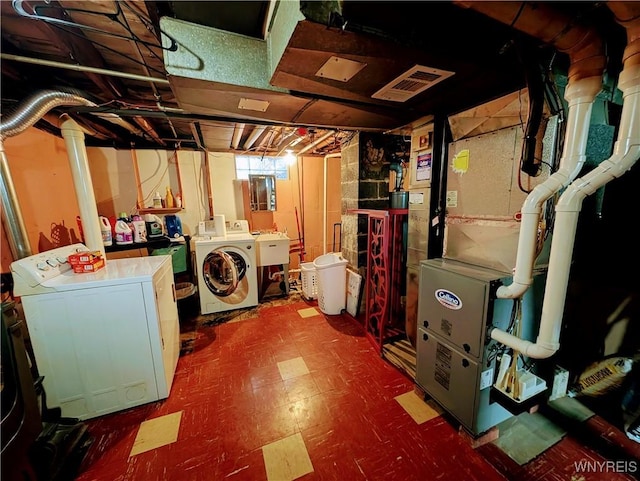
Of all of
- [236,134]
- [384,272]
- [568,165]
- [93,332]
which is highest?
[236,134]

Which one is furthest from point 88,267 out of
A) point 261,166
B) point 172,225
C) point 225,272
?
point 261,166

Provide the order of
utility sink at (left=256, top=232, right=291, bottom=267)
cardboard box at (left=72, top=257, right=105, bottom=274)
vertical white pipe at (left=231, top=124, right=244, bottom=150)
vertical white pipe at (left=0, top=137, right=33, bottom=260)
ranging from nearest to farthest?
vertical white pipe at (left=0, top=137, right=33, bottom=260), cardboard box at (left=72, top=257, right=105, bottom=274), vertical white pipe at (left=231, top=124, right=244, bottom=150), utility sink at (left=256, top=232, right=291, bottom=267)

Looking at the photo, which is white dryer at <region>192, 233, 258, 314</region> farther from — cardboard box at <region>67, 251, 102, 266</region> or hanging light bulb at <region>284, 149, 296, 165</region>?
hanging light bulb at <region>284, 149, 296, 165</region>

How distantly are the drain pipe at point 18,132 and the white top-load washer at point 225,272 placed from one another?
1364mm

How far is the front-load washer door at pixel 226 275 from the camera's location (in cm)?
302

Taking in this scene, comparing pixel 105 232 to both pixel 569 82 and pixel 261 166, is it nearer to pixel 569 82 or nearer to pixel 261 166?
pixel 261 166

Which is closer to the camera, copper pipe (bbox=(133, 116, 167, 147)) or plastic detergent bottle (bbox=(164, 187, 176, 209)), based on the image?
copper pipe (bbox=(133, 116, 167, 147))

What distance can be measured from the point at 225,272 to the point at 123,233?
1.17 meters

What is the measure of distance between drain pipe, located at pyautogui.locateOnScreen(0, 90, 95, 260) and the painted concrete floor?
1.40 m

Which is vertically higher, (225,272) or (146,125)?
(146,125)

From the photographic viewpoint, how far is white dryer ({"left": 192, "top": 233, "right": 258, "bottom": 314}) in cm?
297

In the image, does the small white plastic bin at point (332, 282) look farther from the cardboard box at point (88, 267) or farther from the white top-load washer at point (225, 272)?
the cardboard box at point (88, 267)

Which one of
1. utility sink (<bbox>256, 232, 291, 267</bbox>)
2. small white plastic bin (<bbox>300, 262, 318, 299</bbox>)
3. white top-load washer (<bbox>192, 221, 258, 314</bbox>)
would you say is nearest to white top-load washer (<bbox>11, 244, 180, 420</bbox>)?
white top-load washer (<bbox>192, 221, 258, 314</bbox>)

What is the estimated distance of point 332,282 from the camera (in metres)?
2.98
